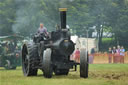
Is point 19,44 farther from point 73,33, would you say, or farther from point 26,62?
point 73,33

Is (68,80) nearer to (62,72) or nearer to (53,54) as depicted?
(53,54)

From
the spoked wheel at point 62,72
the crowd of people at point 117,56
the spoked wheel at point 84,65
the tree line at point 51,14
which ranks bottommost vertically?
the crowd of people at point 117,56

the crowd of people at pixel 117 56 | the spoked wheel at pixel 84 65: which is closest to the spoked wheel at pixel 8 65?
the spoked wheel at pixel 84 65

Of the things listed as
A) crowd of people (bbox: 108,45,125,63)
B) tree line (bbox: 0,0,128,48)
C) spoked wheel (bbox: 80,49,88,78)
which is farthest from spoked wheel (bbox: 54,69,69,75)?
crowd of people (bbox: 108,45,125,63)

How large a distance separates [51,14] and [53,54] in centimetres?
1368

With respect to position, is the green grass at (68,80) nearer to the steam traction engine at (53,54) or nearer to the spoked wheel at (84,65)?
the spoked wheel at (84,65)

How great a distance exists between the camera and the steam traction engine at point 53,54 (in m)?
14.7

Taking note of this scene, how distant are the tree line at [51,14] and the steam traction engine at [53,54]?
903 centimetres

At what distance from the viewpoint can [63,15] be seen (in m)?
15.7

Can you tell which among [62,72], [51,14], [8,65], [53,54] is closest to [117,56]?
[51,14]

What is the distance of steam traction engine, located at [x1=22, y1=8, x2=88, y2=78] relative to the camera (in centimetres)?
1472

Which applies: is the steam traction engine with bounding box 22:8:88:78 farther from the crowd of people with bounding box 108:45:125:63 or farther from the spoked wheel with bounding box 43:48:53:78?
the crowd of people with bounding box 108:45:125:63

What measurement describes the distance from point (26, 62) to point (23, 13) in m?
13.5

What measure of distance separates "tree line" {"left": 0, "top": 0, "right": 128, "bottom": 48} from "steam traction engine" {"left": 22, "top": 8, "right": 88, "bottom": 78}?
9.03m
